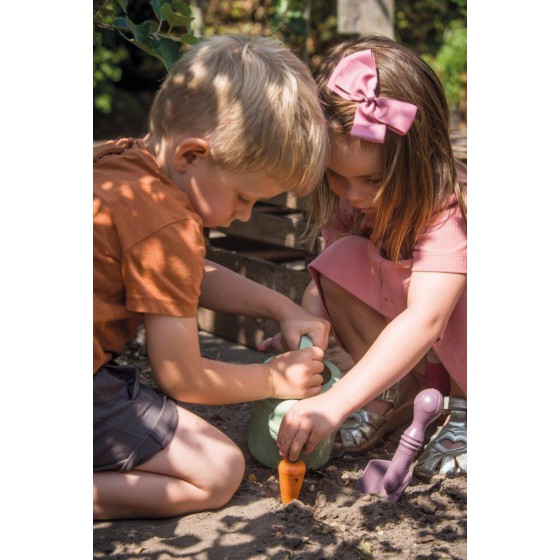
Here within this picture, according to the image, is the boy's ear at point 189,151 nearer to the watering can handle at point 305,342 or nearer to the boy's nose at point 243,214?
the boy's nose at point 243,214

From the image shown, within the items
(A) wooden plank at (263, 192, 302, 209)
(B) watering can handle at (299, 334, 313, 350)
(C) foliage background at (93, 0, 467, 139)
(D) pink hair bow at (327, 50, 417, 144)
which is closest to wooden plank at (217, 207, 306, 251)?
(A) wooden plank at (263, 192, 302, 209)

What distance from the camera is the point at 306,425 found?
228 centimetres

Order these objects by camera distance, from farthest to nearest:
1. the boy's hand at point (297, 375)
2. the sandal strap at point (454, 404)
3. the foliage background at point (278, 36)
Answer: the foliage background at point (278, 36) → the sandal strap at point (454, 404) → the boy's hand at point (297, 375)

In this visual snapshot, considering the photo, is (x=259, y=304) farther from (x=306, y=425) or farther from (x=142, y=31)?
(x=142, y=31)

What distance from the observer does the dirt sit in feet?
6.71

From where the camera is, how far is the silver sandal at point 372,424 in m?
2.69

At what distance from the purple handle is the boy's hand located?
0.91 ft

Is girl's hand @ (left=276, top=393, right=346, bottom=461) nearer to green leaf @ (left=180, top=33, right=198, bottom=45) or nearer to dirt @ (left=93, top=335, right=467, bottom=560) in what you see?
dirt @ (left=93, top=335, right=467, bottom=560)

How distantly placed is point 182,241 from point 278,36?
5.65 meters

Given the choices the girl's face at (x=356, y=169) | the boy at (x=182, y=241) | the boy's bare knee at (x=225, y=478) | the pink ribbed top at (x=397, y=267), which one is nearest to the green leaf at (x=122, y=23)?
the boy at (x=182, y=241)

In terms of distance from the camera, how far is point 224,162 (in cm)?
221

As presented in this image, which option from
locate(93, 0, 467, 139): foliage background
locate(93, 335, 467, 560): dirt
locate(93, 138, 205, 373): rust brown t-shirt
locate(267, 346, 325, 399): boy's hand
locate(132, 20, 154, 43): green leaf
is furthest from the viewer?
locate(93, 0, 467, 139): foliage background

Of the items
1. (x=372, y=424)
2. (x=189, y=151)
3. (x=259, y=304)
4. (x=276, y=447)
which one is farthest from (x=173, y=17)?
(x=372, y=424)
